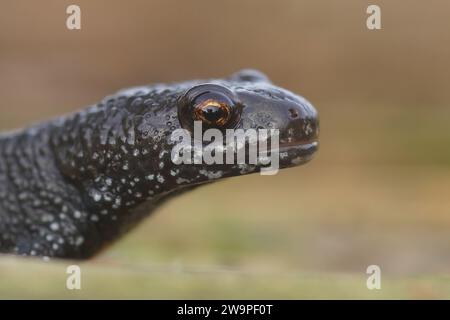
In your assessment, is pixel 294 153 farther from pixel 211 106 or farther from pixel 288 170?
pixel 288 170

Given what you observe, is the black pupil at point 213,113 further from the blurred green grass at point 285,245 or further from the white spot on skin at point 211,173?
the blurred green grass at point 285,245

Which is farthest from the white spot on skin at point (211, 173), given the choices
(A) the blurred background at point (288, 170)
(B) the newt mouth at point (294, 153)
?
A: (A) the blurred background at point (288, 170)

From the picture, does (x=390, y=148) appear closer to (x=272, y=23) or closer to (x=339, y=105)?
(x=339, y=105)

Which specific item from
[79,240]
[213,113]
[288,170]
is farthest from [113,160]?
[288,170]

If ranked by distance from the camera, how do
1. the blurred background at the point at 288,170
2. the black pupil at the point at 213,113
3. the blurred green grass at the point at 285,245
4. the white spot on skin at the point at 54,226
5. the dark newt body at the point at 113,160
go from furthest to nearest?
the white spot on skin at the point at 54,226, the dark newt body at the point at 113,160, the black pupil at the point at 213,113, the blurred background at the point at 288,170, the blurred green grass at the point at 285,245

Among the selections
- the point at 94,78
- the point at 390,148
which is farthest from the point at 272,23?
the point at 390,148

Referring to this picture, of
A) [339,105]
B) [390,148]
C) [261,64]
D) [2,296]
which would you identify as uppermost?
[261,64]
